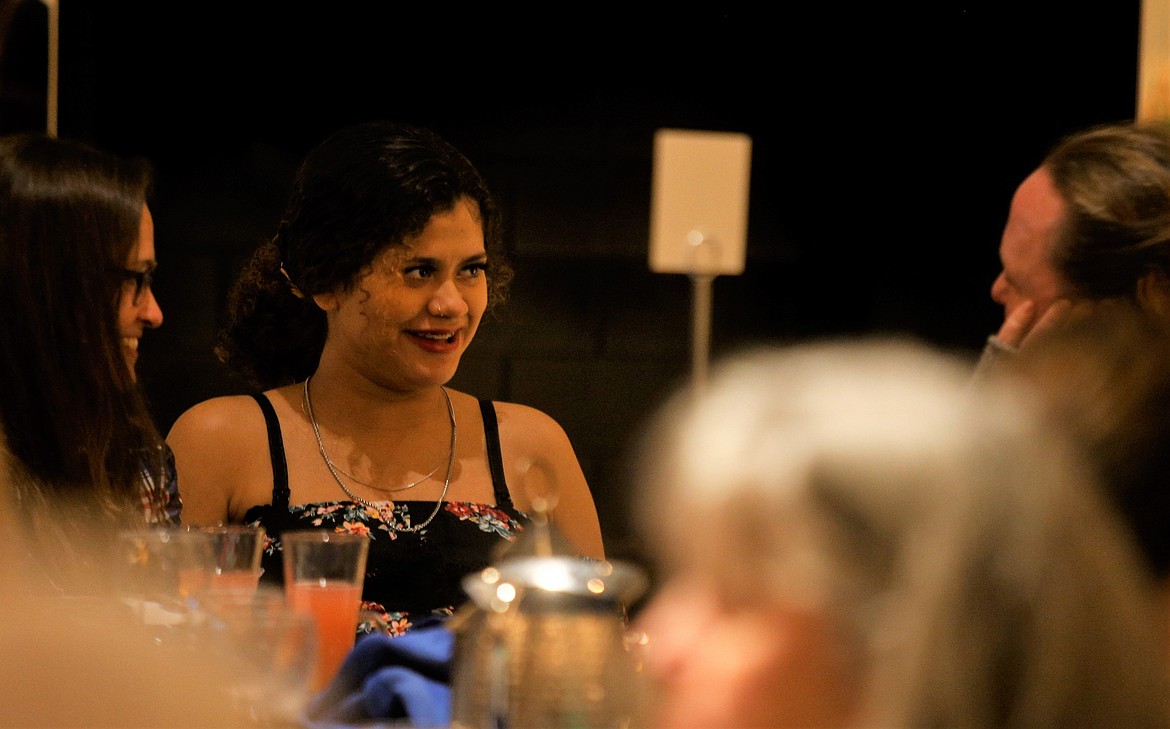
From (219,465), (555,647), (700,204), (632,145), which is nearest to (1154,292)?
(700,204)

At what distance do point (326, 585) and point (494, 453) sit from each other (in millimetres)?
967

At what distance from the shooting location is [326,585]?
1398mm

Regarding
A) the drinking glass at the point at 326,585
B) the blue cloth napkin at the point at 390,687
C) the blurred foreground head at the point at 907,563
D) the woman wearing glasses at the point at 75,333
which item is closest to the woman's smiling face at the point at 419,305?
the woman wearing glasses at the point at 75,333

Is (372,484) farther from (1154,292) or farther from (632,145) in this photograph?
(632,145)

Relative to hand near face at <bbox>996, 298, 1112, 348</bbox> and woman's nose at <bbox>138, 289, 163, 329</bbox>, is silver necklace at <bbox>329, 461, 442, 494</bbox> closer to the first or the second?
woman's nose at <bbox>138, 289, 163, 329</bbox>

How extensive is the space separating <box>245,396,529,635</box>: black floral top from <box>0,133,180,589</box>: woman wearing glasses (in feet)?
0.59

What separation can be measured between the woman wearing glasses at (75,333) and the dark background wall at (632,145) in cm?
117

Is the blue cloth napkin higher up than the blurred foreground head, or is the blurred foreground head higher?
the blurred foreground head

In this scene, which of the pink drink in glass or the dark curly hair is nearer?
the pink drink in glass

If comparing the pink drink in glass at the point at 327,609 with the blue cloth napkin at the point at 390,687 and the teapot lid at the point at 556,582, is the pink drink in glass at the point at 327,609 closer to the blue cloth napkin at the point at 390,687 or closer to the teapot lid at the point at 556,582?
the blue cloth napkin at the point at 390,687

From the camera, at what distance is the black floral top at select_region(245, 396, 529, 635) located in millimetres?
2072

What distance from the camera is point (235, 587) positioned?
1.38 meters

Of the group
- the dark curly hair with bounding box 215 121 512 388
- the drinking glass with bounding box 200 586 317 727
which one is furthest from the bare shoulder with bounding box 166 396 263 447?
the drinking glass with bounding box 200 586 317 727

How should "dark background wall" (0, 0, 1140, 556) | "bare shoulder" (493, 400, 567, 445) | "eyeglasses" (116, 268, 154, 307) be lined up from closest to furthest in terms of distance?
"eyeglasses" (116, 268, 154, 307), "bare shoulder" (493, 400, 567, 445), "dark background wall" (0, 0, 1140, 556)
